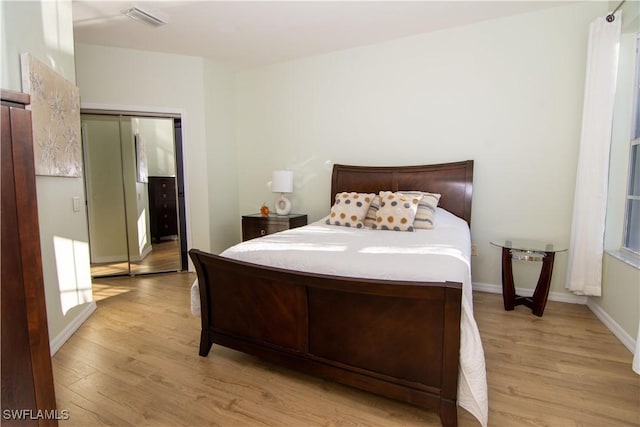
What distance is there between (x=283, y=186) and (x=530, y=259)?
8.82ft

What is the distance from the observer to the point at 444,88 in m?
3.43

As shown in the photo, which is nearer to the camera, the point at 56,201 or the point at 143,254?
the point at 56,201

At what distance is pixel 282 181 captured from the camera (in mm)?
4129

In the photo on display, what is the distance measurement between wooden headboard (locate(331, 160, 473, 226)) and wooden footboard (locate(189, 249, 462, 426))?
2.03 m

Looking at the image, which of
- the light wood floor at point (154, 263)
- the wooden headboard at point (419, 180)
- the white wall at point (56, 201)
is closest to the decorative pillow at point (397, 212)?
the wooden headboard at point (419, 180)

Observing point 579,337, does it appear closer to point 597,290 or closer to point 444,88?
point 597,290

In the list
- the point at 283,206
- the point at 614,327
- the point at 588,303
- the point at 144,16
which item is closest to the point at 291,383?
the point at 614,327

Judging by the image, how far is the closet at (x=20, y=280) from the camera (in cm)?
88

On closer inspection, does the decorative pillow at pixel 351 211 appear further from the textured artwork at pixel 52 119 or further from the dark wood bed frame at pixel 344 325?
the textured artwork at pixel 52 119

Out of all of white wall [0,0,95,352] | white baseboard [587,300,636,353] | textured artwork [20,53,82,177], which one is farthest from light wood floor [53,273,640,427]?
textured artwork [20,53,82,177]

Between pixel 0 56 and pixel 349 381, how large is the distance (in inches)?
102

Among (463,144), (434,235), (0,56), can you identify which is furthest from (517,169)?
(0,56)

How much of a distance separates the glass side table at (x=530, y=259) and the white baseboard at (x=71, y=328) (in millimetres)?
3439

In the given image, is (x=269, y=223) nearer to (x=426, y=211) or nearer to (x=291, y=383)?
(x=426, y=211)
